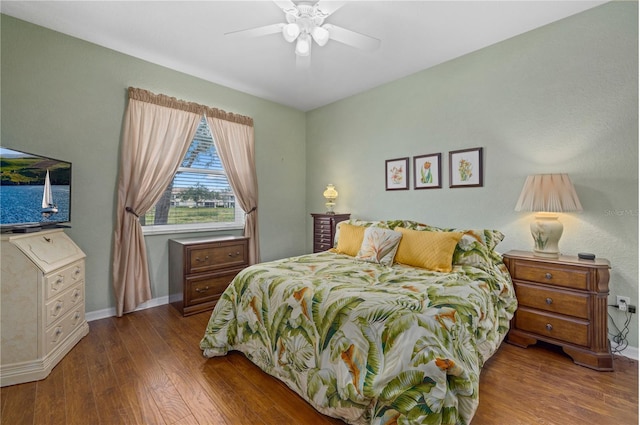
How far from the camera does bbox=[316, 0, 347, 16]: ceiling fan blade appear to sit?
6.29ft

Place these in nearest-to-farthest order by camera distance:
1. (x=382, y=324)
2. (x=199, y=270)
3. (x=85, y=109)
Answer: (x=382, y=324) → (x=85, y=109) → (x=199, y=270)

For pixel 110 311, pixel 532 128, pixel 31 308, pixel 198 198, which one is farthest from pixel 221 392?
pixel 532 128

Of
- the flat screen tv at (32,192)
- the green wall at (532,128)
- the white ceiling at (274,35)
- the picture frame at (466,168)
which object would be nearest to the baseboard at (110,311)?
the flat screen tv at (32,192)

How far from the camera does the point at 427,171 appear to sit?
3.28m

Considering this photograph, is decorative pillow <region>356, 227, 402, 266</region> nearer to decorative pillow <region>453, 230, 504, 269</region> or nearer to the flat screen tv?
decorative pillow <region>453, 230, 504, 269</region>

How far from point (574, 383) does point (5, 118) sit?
482cm

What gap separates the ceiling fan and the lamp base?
2.01 metres

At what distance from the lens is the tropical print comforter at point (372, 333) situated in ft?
4.24

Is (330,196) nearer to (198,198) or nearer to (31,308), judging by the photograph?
(198,198)

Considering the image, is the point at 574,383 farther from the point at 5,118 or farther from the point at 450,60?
the point at 5,118

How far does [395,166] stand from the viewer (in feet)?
11.7

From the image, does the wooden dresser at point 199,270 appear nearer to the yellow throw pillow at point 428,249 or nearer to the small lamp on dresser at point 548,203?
the yellow throw pillow at point 428,249

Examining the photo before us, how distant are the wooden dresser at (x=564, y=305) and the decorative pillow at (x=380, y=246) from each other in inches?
38.2

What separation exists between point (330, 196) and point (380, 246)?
5.55ft
